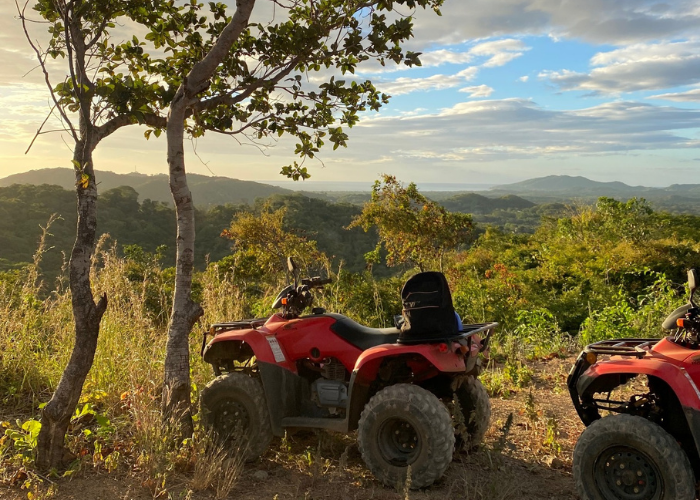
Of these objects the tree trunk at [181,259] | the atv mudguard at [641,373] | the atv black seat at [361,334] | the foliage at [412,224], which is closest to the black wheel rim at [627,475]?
the atv mudguard at [641,373]

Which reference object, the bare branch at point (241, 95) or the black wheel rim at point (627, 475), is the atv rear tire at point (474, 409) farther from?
the bare branch at point (241, 95)

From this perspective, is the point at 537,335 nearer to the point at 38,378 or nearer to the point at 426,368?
the point at 426,368

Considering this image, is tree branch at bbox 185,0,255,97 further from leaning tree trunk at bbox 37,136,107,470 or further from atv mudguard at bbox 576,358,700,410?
atv mudguard at bbox 576,358,700,410

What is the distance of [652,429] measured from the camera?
3.26m

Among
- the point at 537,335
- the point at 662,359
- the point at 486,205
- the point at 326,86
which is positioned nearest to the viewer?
the point at 662,359

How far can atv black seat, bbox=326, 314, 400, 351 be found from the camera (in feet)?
14.2

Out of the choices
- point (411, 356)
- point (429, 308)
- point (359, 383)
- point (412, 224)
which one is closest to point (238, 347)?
point (359, 383)

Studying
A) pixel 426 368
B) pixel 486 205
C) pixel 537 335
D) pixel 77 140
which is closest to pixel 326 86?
pixel 77 140

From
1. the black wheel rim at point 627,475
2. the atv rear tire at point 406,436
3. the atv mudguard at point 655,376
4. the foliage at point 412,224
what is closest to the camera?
the atv mudguard at point 655,376

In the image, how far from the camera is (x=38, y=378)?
5.76 meters

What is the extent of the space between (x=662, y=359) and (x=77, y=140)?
13.9ft

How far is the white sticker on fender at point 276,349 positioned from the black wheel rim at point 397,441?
103 cm

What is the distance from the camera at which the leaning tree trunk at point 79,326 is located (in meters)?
4.04

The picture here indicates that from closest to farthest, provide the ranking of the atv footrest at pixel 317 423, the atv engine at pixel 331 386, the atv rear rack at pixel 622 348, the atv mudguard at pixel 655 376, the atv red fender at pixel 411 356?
the atv mudguard at pixel 655 376
the atv rear rack at pixel 622 348
the atv red fender at pixel 411 356
the atv footrest at pixel 317 423
the atv engine at pixel 331 386
